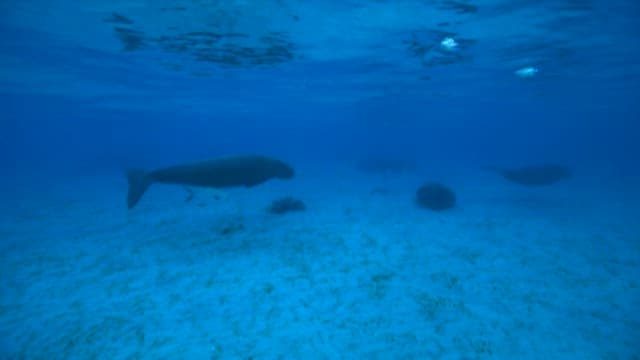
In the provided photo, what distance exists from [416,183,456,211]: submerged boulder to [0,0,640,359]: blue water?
1.47 feet

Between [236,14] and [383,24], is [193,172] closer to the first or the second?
[236,14]

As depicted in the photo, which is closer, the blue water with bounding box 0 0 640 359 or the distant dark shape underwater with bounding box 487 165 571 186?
the blue water with bounding box 0 0 640 359

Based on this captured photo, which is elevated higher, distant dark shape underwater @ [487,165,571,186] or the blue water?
the blue water

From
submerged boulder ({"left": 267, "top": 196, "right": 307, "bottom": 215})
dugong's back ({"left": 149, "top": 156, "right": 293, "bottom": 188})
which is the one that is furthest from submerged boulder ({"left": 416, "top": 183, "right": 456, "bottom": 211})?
dugong's back ({"left": 149, "top": 156, "right": 293, "bottom": 188})

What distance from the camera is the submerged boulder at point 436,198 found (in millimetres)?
19641

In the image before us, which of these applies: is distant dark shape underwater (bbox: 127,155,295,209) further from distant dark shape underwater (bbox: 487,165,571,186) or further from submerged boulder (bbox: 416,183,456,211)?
distant dark shape underwater (bbox: 487,165,571,186)

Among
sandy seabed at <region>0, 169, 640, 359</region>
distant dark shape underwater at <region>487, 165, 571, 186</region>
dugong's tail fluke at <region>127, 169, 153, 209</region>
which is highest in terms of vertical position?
dugong's tail fluke at <region>127, 169, 153, 209</region>

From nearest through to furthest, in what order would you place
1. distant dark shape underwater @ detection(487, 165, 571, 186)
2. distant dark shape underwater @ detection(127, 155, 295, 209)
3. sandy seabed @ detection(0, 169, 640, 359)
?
sandy seabed @ detection(0, 169, 640, 359) < distant dark shape underwater @ detection(127, 155, 295, 209) < distant dark shape underwater @ detection(487, 165, 571, 186)

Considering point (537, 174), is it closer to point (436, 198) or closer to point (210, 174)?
point (436, 198)

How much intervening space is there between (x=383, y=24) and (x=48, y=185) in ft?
85.6

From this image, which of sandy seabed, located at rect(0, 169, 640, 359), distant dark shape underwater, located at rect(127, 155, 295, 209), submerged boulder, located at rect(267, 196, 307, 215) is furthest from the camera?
submerged boulder, located at rect(267, 196, 307, 215)

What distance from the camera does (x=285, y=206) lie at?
18578 mm

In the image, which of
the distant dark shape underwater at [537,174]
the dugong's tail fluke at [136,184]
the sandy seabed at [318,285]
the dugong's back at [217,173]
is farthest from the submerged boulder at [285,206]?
the distant dark shape underwater at [537,174]

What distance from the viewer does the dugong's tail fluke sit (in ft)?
43.2
